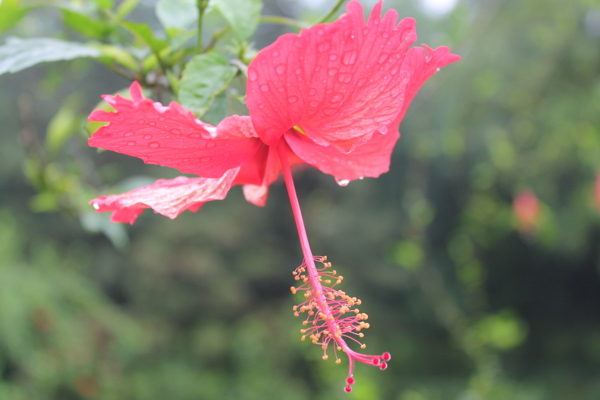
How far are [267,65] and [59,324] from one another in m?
2.79

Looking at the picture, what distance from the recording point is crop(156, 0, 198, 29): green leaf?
56 cm

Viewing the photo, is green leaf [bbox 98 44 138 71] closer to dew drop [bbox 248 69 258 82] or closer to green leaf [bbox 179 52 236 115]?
green leaf [bbox 179 52 236 115]

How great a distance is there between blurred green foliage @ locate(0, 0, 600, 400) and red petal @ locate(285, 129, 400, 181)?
63 cm

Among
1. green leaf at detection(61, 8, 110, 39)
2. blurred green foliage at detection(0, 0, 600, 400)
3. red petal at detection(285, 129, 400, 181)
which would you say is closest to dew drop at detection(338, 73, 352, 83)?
red petal at detection(285, 129, 400, 181)

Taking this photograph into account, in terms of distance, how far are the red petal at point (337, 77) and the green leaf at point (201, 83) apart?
59 millimetres

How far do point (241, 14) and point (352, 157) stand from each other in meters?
0.18

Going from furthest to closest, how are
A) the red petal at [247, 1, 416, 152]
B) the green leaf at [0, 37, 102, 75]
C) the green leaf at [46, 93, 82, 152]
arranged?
the green leaf at [46, 93, 82, 152] < the green leaf at [0, 37, 102, 75] < the red petal at [247, 1, 416, 152]

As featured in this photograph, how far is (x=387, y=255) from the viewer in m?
3.54

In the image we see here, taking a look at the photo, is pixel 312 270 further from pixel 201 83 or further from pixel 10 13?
pixel 10 13

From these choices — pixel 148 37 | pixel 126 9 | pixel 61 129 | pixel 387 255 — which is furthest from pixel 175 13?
pixel 387 255

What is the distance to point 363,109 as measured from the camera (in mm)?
406

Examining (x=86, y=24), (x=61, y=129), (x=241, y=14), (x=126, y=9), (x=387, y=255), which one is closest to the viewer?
(x=241, y=14)

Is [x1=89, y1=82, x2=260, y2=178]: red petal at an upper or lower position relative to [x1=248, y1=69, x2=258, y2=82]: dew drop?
lower

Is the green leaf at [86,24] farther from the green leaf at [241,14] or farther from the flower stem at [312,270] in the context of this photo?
the flower stem at [312,270]
